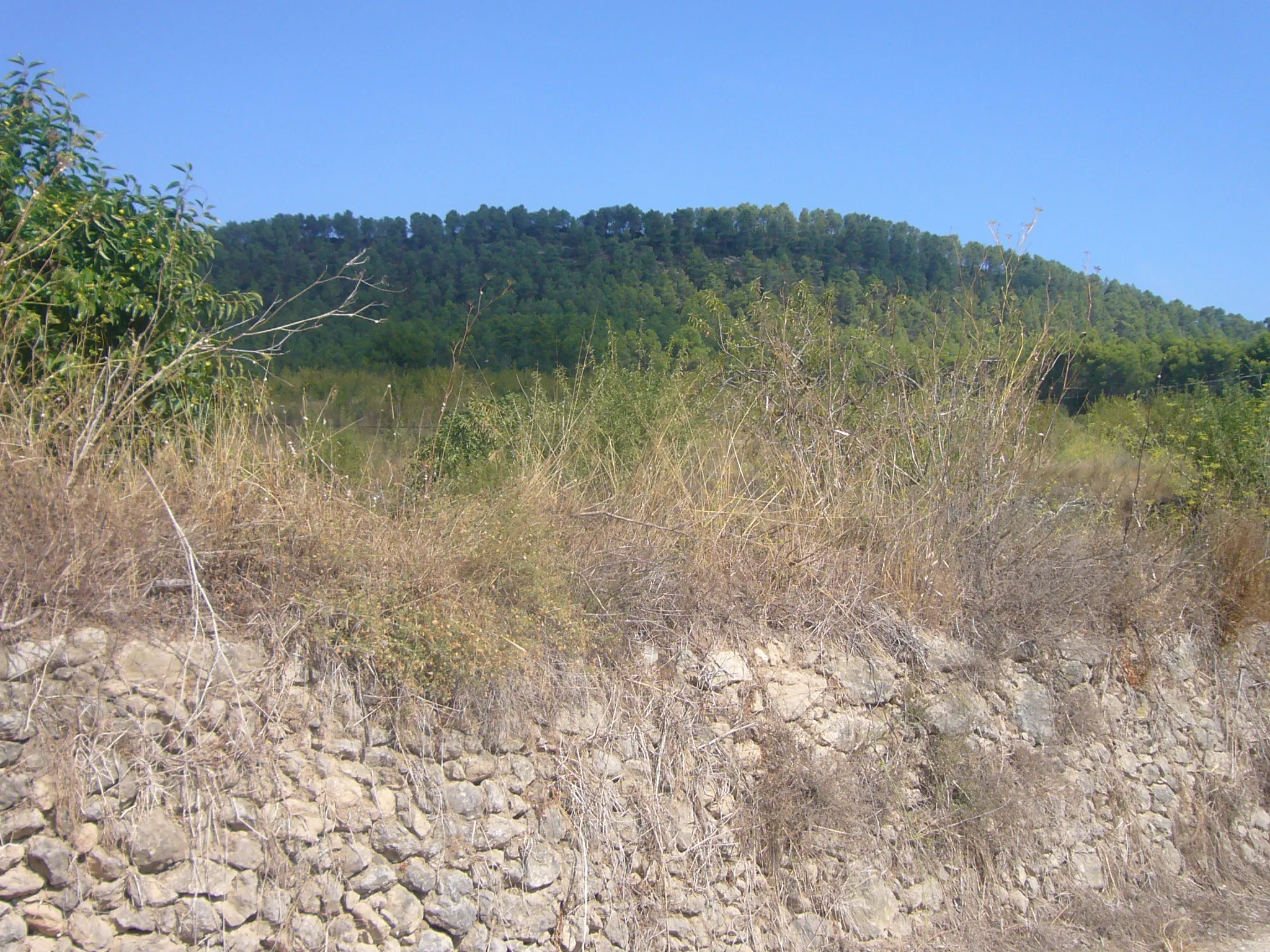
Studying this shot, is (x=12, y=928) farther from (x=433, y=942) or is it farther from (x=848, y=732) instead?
(x=848, y=732)

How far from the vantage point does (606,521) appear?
18.1 ft

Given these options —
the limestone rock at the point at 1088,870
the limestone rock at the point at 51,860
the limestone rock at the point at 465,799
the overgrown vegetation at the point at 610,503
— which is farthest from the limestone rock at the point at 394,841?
the limestone rock at the point at 1088,870

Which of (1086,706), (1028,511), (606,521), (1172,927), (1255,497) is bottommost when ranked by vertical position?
(1172,927)

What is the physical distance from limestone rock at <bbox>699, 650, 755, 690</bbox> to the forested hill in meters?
4.29

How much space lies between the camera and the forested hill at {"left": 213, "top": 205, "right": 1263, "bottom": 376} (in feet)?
52.5

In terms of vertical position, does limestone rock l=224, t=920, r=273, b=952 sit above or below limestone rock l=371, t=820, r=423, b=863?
below

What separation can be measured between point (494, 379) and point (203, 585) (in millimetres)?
9525

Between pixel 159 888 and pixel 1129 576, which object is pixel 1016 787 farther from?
pixel 159 888

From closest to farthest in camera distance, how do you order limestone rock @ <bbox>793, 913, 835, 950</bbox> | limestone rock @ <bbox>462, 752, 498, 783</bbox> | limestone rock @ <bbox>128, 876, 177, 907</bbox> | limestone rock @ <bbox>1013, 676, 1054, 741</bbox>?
limestone rock @ <bbox>128, 876, 177, 907</bbox> → limestone rock @ <bbox>462, 752, 498, 783</bbox> → limestone rock @ <bbox>793, 913, 835, 950</bbox> → limestone rock @ <bbox>1013, 676, 1054, 741</bbox>

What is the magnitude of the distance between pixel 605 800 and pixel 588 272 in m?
21.8

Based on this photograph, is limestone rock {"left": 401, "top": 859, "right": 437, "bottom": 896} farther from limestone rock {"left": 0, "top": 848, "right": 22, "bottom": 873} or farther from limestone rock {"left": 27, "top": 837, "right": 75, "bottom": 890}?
limestone rock {"left": 0, "top": 848, "right": 22, "bottom": 873}

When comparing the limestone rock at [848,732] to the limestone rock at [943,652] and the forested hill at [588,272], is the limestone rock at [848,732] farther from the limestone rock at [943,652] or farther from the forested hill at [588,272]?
the forested hill at [588,272]

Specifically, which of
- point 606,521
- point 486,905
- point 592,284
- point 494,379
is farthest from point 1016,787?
point 592,284

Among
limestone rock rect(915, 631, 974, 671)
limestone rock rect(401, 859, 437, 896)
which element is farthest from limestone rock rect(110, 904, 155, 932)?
limestone rock rect(915, 631, 974, 671)
